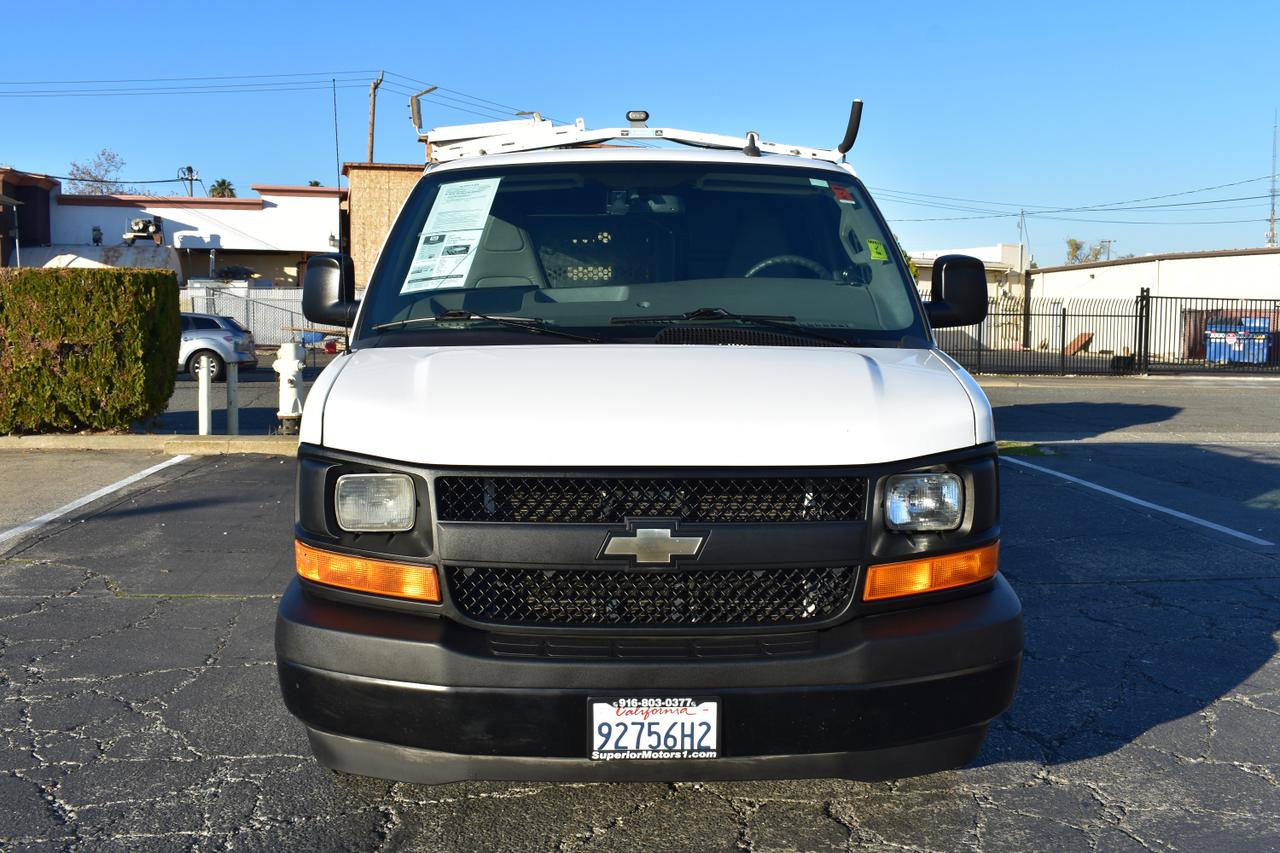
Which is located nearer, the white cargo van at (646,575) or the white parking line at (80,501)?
the white cargo van at (646,575)

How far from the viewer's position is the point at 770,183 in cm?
482

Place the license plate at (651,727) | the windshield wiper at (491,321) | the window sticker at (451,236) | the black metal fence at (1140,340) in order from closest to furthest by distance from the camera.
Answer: the license plate at (651,727), the windshield wiper at (491,321), the window sticker at (451,236), the black metal fence at (1140,340)

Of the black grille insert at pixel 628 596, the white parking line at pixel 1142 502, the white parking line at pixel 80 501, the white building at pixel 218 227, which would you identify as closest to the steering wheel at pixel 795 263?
the black grille insert at pixel 628 596

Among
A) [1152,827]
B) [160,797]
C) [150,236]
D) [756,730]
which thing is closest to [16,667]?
[160,797]

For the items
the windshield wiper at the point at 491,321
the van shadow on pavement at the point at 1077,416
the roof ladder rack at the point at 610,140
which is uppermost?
the roof ladder rack at the point at 610,140

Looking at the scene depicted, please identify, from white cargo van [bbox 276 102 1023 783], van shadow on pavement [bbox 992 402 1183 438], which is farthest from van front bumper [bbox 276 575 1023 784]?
van shadow on pavement [bbox 992 402 1183 438]

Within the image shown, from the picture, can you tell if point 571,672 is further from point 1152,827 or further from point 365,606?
point 1152,827

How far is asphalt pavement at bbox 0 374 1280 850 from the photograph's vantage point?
3.69 metres

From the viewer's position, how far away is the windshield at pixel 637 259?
4164mm

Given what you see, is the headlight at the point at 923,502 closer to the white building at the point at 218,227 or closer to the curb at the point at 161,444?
the curb at the point at 161,444

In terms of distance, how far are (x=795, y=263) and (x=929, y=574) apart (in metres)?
1.66

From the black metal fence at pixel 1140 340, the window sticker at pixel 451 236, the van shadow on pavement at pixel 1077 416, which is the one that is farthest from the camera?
the black metal fence at pixel 1140 340

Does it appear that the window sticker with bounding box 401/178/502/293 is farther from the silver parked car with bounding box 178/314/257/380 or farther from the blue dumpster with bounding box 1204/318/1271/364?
the blue dumpster with bounding box 1204/318/1271/364

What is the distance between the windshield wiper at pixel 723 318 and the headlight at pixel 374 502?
1.17 metres
